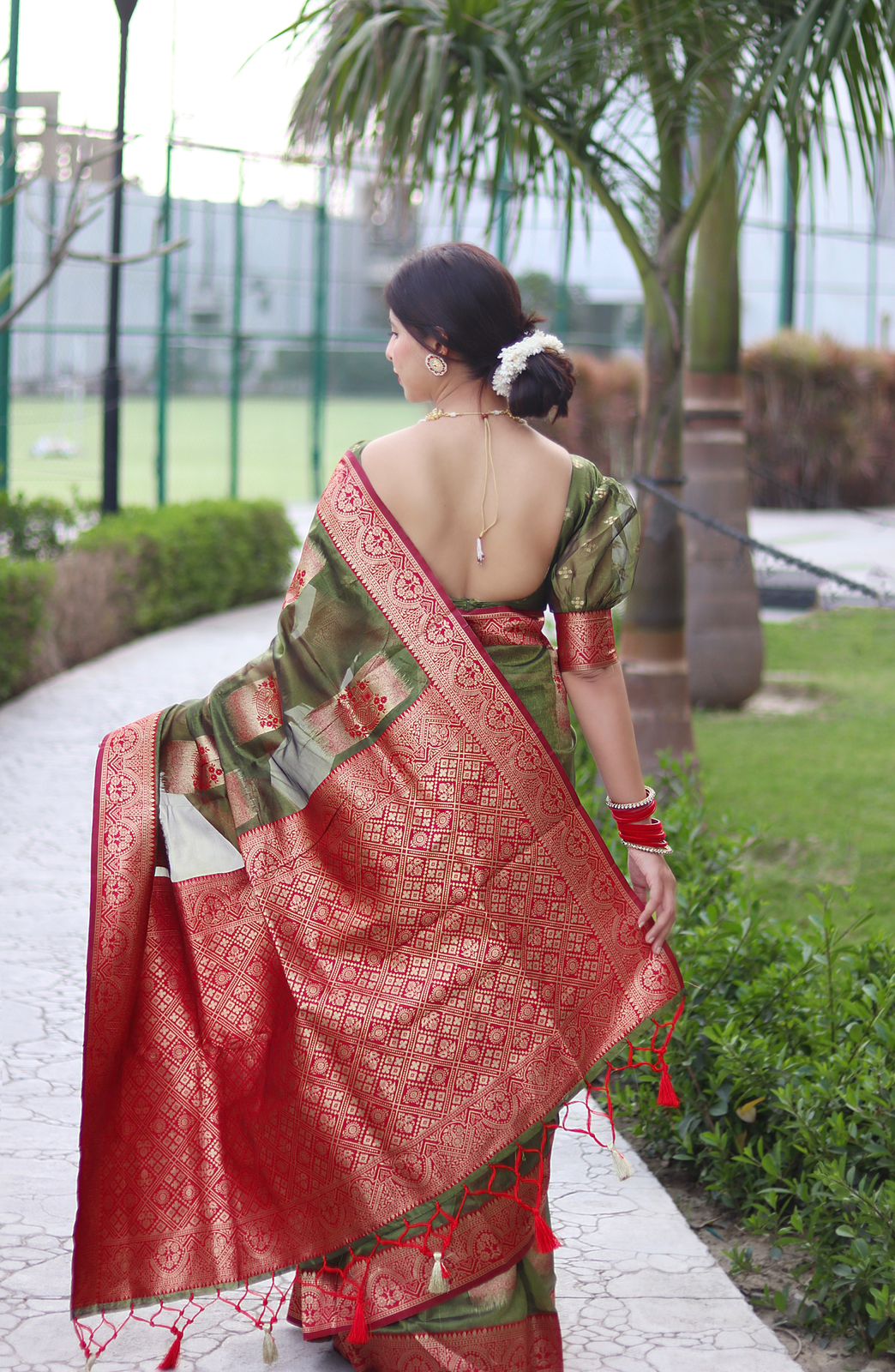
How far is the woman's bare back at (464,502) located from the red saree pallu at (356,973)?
39 millimetres

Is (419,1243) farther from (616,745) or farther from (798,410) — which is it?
(798,410)

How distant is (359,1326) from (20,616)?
5.54 meters

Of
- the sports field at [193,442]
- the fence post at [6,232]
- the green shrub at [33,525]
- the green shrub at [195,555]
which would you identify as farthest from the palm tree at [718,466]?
the sports field at [193,442]

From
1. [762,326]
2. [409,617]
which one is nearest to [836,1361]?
[409,617]

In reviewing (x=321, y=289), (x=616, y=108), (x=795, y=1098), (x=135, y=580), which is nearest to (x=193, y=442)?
(x=321, y=289)

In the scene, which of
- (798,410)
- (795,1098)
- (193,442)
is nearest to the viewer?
(795,1098)

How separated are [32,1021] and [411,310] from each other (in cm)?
221

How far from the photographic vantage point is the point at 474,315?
2.36 meters

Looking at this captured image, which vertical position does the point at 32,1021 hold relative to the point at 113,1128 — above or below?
below

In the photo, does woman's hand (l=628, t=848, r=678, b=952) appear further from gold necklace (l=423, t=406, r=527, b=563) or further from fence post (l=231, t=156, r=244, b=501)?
fence post (l=231, t=156, r=244, b=501)

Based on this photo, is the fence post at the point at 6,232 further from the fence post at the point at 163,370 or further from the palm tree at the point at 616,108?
the palm tree at the point at 616,108

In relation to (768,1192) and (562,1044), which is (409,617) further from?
(768,1192)

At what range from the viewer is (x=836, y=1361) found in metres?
2.64

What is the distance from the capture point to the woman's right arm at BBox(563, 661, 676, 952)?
95.8 inches
